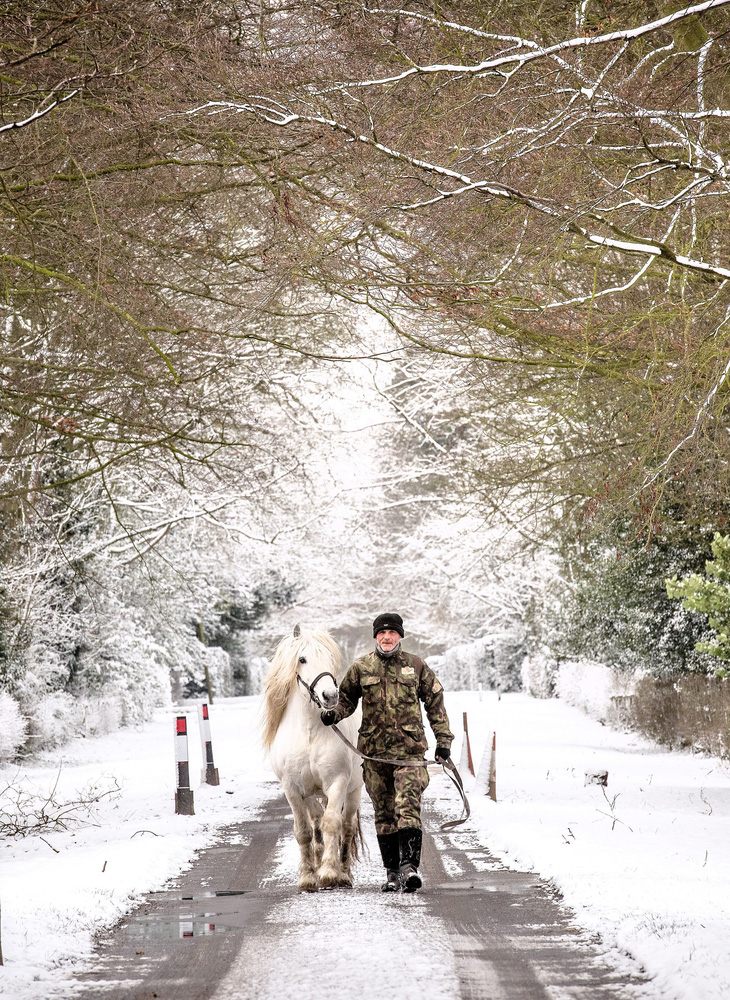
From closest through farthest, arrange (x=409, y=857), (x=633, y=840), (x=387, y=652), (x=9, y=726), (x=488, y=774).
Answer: (x=409, y=857) → (x=387, y=652) → (x=633, y=840) → (x=488, y=774) → (x=9, y=726)

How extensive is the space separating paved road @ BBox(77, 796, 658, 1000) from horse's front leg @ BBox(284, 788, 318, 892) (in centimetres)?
13

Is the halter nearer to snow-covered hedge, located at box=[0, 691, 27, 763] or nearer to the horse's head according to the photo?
the horse's head

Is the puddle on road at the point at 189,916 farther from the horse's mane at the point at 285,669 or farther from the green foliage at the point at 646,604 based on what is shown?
the green foliage at the point at 646,604

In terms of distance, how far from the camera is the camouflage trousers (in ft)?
25.8

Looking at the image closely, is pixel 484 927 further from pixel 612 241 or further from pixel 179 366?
pixel 179 366

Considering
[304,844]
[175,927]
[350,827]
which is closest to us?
[175,927]

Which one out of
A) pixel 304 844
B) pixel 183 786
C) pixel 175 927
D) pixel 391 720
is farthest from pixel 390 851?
pixel 183 786

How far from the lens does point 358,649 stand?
188 ft

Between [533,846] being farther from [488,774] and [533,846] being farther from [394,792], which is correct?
[488,774]

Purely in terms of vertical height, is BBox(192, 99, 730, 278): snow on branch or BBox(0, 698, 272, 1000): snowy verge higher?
BBox(192, 99, 730, 278): snow on branch

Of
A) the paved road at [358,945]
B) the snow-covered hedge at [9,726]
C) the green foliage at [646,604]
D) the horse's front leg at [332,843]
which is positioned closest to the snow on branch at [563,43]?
A: the horse's front leg at [332,843]

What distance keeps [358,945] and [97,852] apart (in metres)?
5.12

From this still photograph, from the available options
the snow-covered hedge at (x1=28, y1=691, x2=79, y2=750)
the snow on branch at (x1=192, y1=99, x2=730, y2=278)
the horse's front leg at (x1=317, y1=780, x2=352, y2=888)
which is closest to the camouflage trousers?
the horse's front leg at (x1=317, y1=780, x2=352, y2=888)

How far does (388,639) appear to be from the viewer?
26.7 feet
